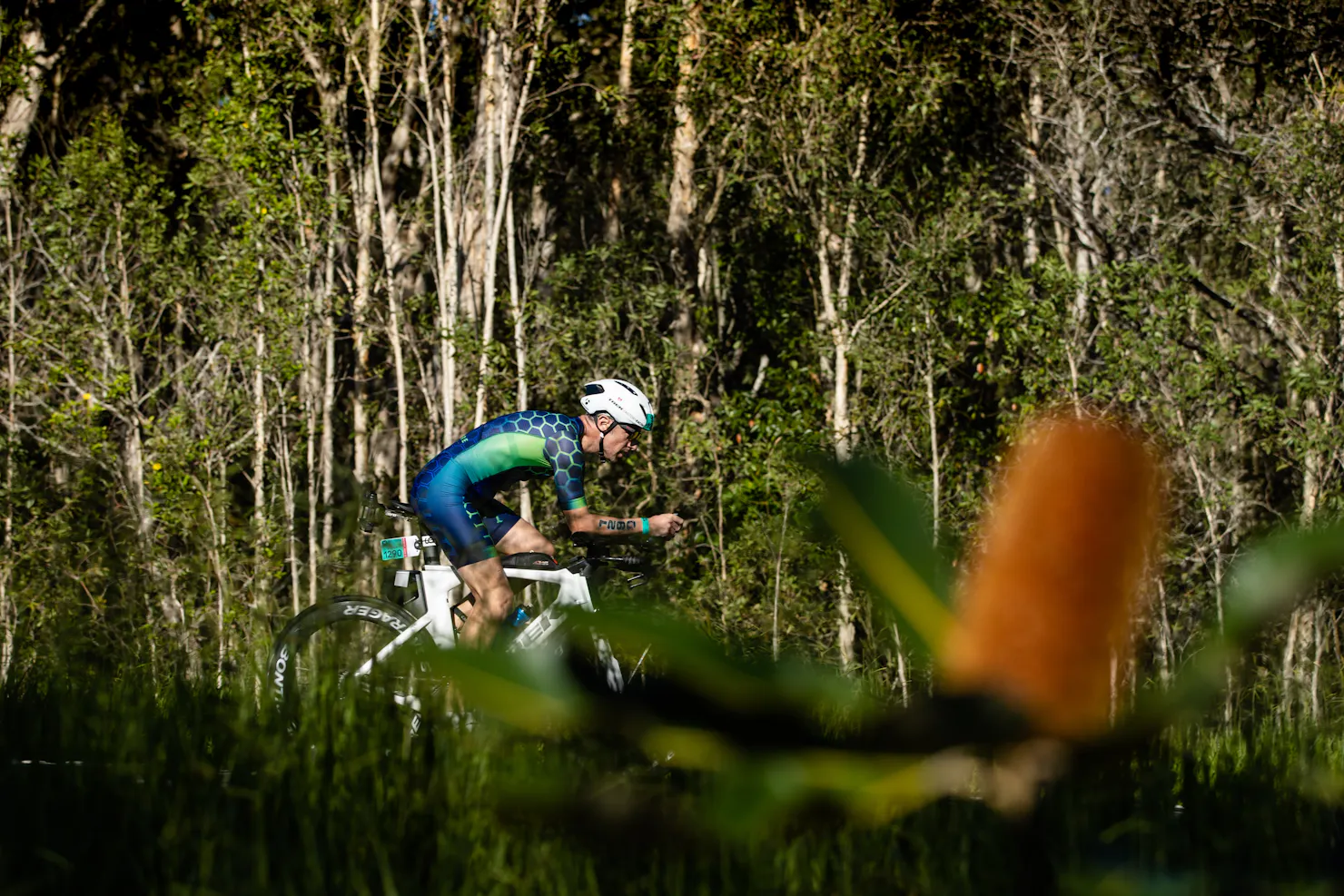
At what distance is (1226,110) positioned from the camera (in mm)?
11602

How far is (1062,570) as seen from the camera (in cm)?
54

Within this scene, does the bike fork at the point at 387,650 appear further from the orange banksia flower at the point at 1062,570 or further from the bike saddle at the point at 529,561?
the orange banksia flower at the point at 1062,570

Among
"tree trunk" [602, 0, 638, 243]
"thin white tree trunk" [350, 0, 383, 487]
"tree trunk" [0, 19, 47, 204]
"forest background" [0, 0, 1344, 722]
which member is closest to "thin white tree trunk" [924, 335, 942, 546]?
"forest background" [0, 0, 1344, 722]

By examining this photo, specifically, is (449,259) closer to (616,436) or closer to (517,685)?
(616,436)

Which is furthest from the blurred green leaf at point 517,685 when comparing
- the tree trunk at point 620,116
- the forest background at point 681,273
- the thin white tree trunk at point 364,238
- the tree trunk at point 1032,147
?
the tree trunk at point 1032,147

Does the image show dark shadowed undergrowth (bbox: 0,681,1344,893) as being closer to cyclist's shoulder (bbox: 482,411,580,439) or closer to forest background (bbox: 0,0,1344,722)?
cyclist's shoulder (bbox: 482,411,580,439)

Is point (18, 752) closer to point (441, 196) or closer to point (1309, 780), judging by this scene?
point (1309, 780)

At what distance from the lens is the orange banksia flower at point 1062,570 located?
53cm

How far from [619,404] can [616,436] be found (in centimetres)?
16

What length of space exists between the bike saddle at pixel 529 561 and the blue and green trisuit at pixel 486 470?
0.08m

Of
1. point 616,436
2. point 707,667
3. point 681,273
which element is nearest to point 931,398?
point 681,273

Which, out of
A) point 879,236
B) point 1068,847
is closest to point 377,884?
point 1068,847

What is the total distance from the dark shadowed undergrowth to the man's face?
287cm

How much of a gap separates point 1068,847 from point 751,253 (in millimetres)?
12821
